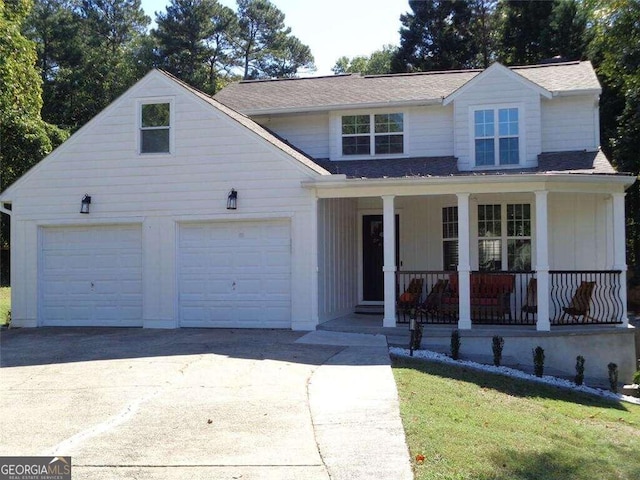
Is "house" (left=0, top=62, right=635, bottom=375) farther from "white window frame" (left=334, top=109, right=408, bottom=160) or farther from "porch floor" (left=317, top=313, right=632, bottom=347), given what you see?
"porch floor" (left=317, top=313, right=632, bottom=347)

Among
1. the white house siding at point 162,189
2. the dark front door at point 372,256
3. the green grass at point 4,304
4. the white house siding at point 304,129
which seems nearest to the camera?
the white house siding at point 162,189

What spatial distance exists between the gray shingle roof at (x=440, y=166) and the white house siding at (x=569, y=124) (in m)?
0.28

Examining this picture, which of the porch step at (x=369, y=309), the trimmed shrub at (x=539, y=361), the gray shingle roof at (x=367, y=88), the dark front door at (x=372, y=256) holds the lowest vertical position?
the trimmed shrub at (x=539, y=361)

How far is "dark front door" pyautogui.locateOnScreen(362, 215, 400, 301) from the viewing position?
16.9 metres

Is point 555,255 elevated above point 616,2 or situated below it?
below

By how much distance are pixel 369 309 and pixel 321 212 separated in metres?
3.49

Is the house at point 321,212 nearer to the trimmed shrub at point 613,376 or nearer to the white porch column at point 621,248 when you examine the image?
the white porch column at point 621,248

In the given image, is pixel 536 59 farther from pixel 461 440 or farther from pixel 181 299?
pixel 461 440

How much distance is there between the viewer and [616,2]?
1991 centimetres

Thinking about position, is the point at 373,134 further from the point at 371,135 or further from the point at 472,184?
the point at 472,184

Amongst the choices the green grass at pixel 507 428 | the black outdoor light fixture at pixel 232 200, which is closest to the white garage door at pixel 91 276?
the black outdoor light fixture at pixel 232 200

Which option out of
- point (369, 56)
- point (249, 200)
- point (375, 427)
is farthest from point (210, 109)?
point (369, 56)

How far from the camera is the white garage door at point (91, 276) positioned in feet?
48.1

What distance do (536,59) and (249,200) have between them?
2398 cm
